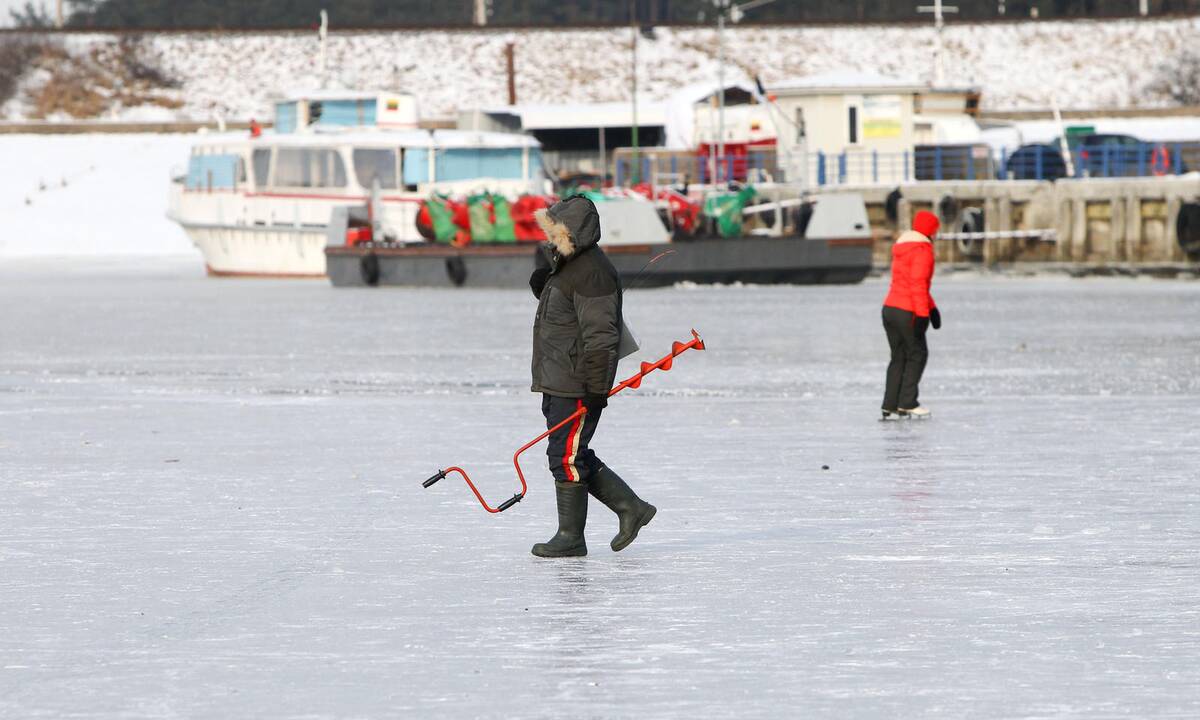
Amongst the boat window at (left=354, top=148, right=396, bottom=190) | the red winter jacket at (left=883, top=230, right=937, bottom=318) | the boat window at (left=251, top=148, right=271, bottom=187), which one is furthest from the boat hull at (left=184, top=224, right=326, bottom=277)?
the red winter jacket at (left=883, top=230, right=937, bottom=318)

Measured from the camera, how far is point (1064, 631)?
6.68m

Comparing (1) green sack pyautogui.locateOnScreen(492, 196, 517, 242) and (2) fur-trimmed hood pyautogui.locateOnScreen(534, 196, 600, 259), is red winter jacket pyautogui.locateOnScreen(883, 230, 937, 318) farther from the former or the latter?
(1) green sack pyautogui.locateOnScreen(492, 196, 517, 242)

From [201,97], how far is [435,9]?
25395mm

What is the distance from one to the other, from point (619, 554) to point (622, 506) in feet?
0.69

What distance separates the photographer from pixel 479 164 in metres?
42.4

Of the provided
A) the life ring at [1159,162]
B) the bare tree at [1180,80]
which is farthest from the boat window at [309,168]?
the bare tree at [1180,80]

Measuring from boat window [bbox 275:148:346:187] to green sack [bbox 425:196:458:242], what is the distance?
4659mm

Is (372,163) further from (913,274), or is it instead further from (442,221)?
(913,274)

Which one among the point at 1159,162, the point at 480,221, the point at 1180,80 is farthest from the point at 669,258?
the point at 1180,80

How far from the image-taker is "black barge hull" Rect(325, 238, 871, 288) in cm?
3416

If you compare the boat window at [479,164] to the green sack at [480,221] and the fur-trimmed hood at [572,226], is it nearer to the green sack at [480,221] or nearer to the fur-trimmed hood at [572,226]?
the green sack at [480,221]

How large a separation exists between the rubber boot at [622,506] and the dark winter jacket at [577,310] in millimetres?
481

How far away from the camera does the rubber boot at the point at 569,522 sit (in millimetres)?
8273

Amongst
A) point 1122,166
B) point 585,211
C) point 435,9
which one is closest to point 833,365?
point 585,211
